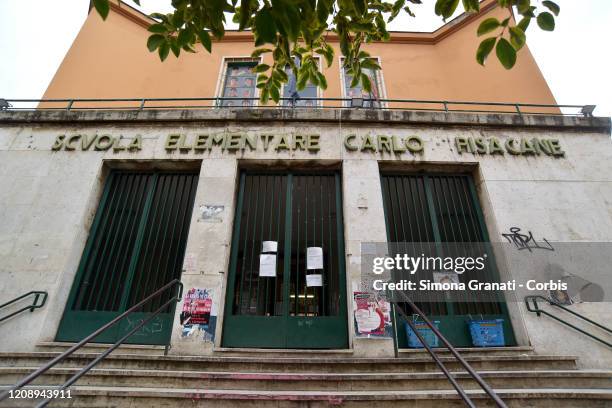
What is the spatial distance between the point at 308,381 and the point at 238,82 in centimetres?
801

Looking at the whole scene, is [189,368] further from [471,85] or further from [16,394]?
[471,85]

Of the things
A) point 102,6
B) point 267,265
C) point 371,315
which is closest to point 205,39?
point 102,6

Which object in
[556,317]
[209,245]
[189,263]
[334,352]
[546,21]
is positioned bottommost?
[334,352]

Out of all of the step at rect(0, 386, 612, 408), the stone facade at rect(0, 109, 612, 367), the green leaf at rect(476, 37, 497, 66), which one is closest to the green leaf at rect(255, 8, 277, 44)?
A: the green leaf at rect(476, 37, 497, 66)

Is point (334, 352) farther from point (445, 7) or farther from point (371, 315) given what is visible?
point (445, 7)

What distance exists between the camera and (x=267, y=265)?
18.7 ft

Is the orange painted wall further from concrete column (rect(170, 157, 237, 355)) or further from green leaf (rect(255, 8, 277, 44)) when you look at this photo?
green leaf (rect(255, 8, 277, 44))

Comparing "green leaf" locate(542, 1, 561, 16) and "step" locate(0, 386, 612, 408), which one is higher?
"green leaf" locate(542, 1, 561, 16)

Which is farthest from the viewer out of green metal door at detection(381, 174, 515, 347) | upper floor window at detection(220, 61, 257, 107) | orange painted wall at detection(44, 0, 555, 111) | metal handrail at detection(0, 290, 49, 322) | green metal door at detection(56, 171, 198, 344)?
upper floor window at detection(220, 61, 257, 107)

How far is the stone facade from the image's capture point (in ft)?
17.0

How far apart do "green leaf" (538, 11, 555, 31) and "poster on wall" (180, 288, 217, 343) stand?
513cm

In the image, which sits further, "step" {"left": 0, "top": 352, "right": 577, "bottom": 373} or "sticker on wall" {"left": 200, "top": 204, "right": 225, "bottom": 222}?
"sticker on wall" {"left": 200, "top": 204, "right": 225, "bottom": 222}

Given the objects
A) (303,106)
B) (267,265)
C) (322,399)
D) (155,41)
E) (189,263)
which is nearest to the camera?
(155,41)

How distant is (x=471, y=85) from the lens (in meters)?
8.43
